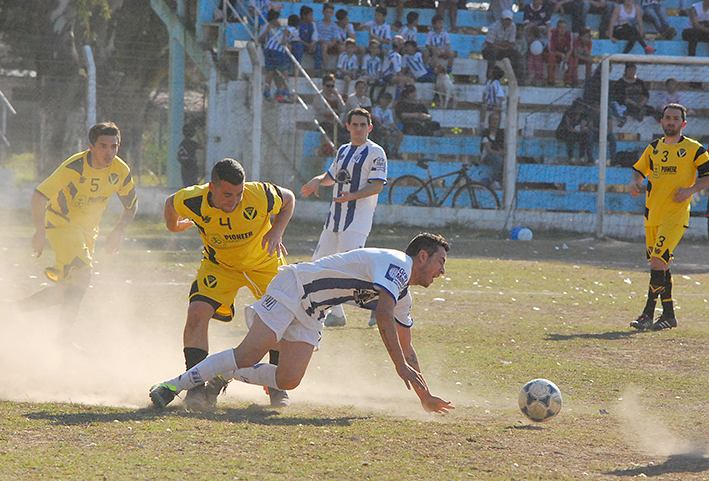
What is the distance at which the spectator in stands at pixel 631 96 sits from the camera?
1792 centimetres

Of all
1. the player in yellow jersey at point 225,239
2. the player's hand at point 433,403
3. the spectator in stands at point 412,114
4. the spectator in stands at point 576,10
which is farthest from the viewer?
the spectator in stands at point 576,10

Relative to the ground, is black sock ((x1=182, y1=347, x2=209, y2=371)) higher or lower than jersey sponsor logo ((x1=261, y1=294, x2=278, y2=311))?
lower

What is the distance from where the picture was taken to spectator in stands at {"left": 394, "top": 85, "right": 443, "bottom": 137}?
59.6 ft

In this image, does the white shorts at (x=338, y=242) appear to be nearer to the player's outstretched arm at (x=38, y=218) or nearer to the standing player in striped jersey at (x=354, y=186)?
the standing player in striped jersey at (x=354, y=186)

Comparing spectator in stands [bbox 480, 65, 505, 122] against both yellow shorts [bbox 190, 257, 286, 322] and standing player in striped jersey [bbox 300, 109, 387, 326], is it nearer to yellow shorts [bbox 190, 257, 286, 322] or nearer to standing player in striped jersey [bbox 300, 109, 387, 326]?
standing player in striped jersey [bbox 300, 109, 387, 326]

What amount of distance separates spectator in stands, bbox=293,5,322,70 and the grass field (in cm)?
923

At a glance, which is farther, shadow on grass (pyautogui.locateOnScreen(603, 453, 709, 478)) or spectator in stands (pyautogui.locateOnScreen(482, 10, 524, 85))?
spectator in stands (pyautogui.locateOnScreen(482, 10, 524, 85))

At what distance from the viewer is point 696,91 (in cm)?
1853

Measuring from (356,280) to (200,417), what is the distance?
1.24 meters

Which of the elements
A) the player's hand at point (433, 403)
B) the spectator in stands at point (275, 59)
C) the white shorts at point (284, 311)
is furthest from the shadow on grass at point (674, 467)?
the spectator in stands at point (275, 59)

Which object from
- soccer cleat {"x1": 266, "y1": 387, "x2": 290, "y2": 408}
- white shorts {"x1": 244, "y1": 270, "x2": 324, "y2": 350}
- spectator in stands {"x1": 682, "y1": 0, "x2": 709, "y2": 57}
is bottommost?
soccer cleat {"x1": 266, "y1": 387, "x2": 290, "y2": 408}

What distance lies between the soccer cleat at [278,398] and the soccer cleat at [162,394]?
689mm

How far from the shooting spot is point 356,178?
8305mm

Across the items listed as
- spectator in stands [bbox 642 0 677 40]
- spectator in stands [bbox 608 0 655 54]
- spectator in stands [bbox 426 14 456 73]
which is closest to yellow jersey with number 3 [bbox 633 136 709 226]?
spectator in stands [bbox 426 14 456 73]
